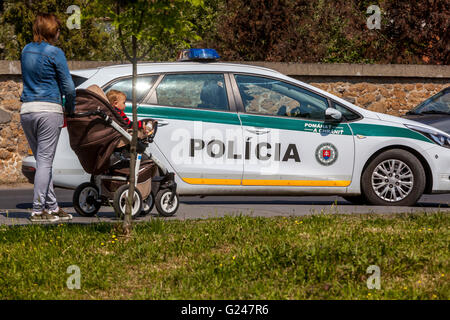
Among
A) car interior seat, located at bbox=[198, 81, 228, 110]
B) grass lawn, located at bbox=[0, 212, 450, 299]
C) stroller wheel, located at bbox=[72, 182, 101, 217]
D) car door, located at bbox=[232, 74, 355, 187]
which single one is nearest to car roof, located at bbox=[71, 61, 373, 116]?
car door, located at bbox=[232, 74, 355, 187]

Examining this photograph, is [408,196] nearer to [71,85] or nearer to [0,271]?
[71,85]

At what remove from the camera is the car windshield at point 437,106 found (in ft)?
42.0

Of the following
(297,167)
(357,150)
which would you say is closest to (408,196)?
(357,150)

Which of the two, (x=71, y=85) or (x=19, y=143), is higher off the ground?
(x=71, y=85)

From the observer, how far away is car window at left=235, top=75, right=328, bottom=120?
A: 9422 mm

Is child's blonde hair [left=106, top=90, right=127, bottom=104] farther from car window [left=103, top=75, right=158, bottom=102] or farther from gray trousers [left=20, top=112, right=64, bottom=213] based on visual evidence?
gray trousers [left=20, top=112, right=64, bottom=213]

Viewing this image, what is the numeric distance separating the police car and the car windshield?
10.1 ft

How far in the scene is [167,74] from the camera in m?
9.30

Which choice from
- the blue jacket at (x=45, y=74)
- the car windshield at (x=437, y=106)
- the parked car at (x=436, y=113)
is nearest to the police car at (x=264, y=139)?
the blue jacket at (x=45, y=74)

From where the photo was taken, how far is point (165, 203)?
8.48 m

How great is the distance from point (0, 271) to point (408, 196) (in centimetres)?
564

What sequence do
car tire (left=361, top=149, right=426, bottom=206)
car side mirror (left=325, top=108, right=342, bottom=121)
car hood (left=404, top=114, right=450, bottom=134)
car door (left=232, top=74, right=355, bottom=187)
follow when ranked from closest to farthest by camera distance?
car door (left=232, top=74, right=355, bottom=187)
car side mirror (left=325, top=108, right=342, bottom=121)
car tire (left=361, top=149, right=426, bottom=206)
car hood (left=404, top=114, right=450, bottom=134)

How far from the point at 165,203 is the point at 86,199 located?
857 mm
